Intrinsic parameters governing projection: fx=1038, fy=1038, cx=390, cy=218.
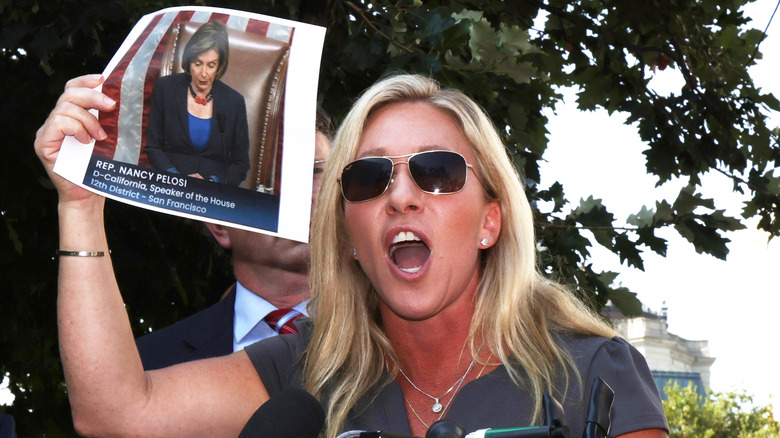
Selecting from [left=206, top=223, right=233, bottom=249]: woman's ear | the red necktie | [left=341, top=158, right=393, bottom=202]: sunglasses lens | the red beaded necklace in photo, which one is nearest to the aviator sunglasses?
[left=341, top=158, right=393, bottom=202]: sunglasses lens

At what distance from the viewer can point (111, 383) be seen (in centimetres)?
250

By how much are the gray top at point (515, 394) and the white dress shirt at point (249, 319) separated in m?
0.83

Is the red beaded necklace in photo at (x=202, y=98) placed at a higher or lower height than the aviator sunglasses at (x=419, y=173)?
higher

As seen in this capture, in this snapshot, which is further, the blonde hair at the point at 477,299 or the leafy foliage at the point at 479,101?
the leafy foliage at the point at 479,101

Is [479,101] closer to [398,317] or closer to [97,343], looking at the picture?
[398,317]

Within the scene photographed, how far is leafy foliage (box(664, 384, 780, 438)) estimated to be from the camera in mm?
36000

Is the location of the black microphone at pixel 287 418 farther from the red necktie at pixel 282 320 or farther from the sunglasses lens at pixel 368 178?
the red necktie at pixel 282 320

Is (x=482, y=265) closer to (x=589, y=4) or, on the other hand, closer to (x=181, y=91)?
(x=181, y=91)

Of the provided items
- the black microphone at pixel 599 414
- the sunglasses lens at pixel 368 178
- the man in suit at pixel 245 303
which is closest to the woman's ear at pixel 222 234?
the man in suit at pixel 245 303

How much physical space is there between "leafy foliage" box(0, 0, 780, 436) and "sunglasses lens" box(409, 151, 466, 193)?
1.82 m

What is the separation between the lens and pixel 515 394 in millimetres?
2602

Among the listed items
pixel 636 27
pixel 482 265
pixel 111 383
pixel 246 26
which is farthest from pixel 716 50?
pixel 111 383

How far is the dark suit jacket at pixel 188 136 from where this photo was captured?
100 inches

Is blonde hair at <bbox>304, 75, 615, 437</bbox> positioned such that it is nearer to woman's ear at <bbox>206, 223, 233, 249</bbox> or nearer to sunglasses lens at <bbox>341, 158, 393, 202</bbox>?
sunglasses lens at <bbox>341, 158, 393, 202</bbox>
